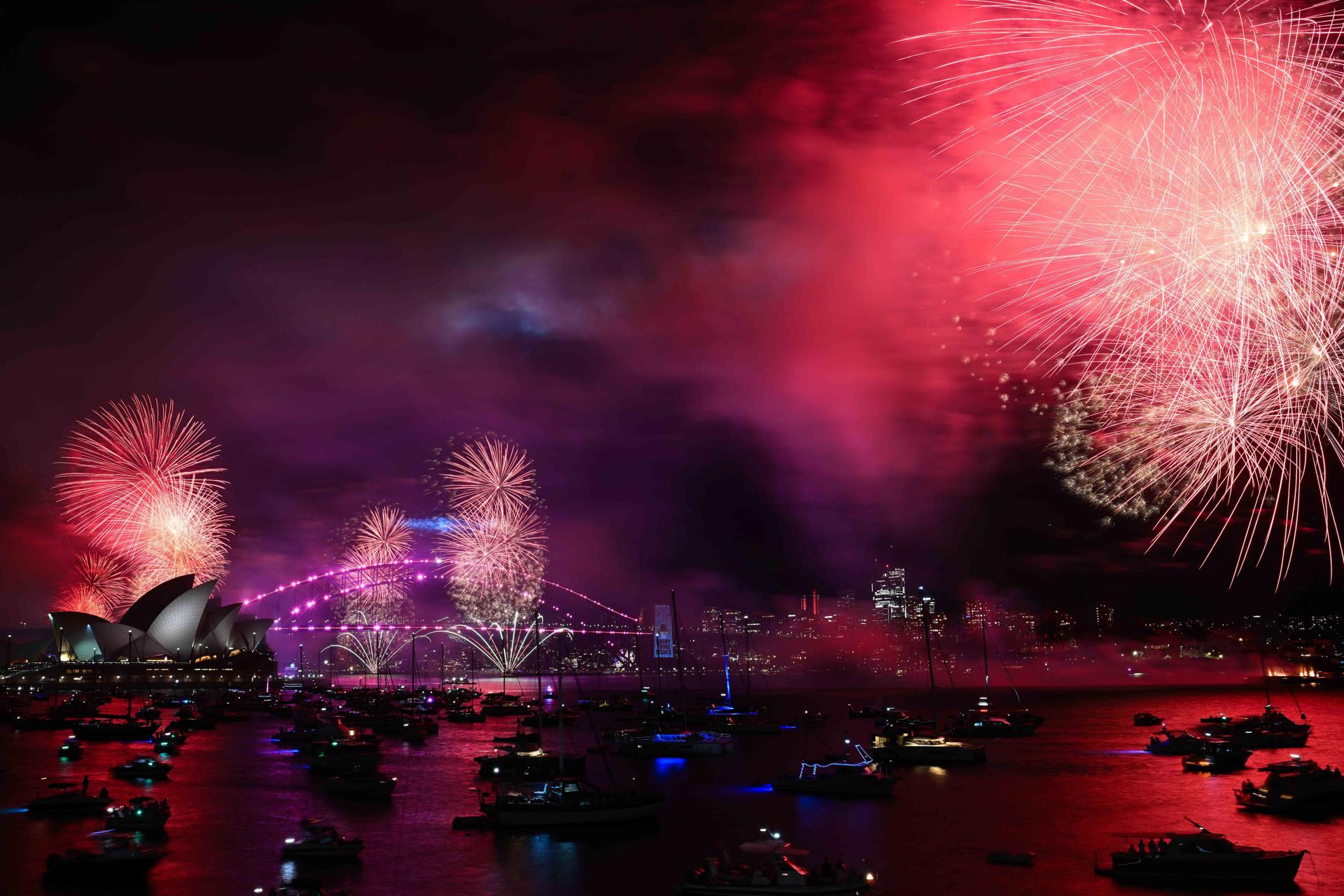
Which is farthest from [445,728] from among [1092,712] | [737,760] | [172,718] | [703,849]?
[1092,712]

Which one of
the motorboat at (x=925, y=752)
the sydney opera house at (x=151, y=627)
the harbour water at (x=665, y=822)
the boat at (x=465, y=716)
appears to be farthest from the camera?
the sydney opera house at (x=151, y=627)

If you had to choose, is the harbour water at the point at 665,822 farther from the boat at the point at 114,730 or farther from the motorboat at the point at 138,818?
the boat at the point at 114,730

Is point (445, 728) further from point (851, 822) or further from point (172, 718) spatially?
point (851, 822)

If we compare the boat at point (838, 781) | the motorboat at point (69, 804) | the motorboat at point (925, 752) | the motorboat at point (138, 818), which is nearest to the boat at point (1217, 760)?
the motorboat at point (925, 752)

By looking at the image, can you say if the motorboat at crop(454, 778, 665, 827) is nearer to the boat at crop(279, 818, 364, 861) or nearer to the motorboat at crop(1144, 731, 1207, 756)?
the boat at crop(279, 818, 364, 861)

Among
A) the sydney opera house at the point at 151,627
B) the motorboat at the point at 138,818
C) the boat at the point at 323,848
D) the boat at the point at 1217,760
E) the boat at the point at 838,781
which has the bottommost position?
the boat at the point at 1217,760

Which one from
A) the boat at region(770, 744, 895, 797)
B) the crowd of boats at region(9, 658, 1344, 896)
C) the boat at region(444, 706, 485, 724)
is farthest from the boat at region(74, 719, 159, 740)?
the boat at region(770, 744, 895, 797)
